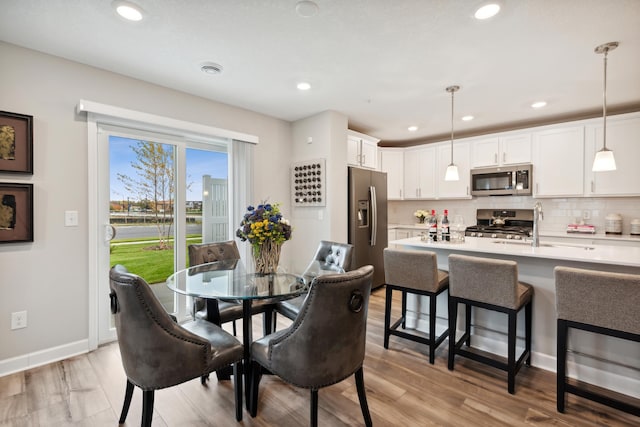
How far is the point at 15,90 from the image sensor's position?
2.26m

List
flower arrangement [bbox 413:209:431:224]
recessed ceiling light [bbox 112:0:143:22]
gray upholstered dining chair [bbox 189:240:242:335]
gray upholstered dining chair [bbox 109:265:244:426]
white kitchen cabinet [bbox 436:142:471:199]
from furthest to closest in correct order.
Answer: flower arrangement [bbox 413:209:431:224] → white kitchen cabinet [bbox 436:142:471:199] → gray upholstered dining chair [bbox 189:240:242:335] → recessed ceiling light [bbox 112:0:143:22] → gray upholstered dining chair [bbox 109:265:244:426]

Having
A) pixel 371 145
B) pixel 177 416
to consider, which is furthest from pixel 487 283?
pixel 371 145

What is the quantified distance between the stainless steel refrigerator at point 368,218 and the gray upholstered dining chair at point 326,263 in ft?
4.07

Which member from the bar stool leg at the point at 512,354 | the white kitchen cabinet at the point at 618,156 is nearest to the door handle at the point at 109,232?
the bar stool leg at the point at 512,354

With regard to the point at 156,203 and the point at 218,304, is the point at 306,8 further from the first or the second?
the point at 156,203

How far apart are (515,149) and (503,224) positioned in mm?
1123

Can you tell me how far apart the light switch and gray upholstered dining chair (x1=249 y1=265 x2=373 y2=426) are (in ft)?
6.88

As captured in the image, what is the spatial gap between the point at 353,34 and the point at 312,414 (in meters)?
2.36

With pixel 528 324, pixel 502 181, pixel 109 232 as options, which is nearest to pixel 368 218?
pixel 502 181

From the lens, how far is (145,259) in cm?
307

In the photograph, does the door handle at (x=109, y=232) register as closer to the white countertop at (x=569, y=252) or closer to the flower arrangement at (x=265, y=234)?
the flower arrangement at (x=265, y=234)

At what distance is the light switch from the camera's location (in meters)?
2.48

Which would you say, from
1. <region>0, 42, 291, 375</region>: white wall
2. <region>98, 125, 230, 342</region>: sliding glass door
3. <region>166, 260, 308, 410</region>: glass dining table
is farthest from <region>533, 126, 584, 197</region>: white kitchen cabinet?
<region>0, 42, 291, 375</region>: white wall

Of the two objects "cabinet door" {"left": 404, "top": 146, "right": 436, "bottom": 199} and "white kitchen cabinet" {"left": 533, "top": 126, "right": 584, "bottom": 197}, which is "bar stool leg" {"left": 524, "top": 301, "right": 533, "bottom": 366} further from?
"cabinet door" {"left": 404, "top": 146, "right": 436, "bottom": 199}
